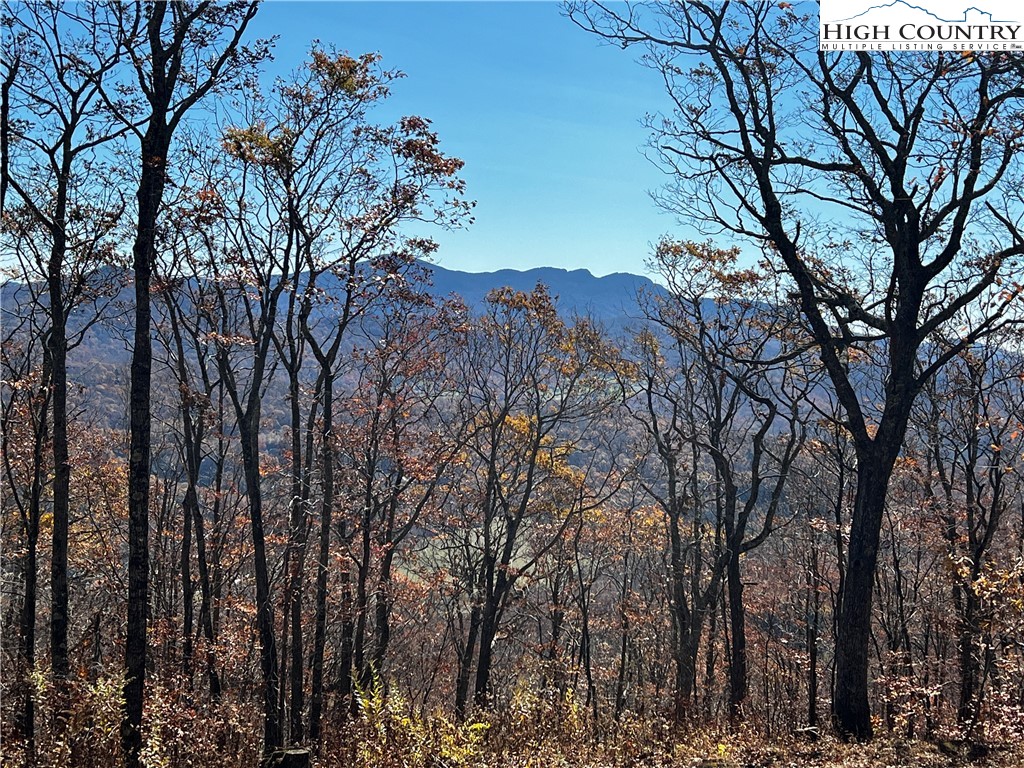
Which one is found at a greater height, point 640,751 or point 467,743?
point 467,743

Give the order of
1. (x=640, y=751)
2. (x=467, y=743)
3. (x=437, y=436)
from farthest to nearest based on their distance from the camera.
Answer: (x=437, y=436)
(x=640, y=751)
(x=467, y=743)

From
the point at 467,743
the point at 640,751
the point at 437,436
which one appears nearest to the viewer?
the point at 467,743

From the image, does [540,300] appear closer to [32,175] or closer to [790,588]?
[32,175]

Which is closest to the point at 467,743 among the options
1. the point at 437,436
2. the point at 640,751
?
the point at 640,751

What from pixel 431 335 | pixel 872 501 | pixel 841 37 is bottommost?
pixel 872 501

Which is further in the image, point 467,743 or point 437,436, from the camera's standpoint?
point 437,436

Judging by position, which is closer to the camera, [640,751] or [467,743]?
[467,743]

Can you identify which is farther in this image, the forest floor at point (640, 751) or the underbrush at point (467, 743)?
the forest floor at point (640, 751)

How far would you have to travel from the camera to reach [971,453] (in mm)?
17812

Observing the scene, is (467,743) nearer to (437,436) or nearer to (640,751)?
(640,751)

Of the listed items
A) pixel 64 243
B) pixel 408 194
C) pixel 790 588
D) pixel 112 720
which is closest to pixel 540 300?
pixel 408 194

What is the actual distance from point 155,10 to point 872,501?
1168 cm

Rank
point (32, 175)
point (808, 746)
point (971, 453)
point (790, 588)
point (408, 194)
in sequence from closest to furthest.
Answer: point (808, 746), point (32, 175), point (408, 194), point (971, 453), point (790, 588)

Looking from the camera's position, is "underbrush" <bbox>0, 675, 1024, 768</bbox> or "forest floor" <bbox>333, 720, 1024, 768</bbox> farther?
"forest floor" <bbox>333, 720, 1024, 768</bbox>
